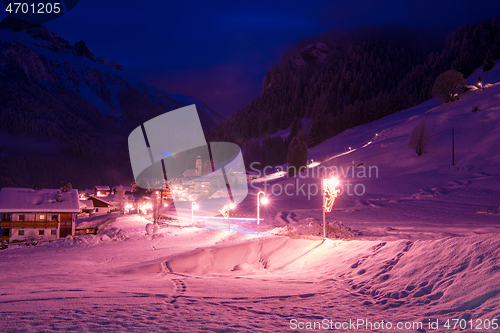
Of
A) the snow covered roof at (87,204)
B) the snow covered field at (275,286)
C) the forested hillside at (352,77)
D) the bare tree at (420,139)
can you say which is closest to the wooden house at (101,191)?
the snow covered roof at (87,204)

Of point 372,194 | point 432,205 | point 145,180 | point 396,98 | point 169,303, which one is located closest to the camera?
point 169,303

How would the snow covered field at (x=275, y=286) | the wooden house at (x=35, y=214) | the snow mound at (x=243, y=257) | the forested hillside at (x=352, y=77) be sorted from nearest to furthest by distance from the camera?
the snow covered field at (x=275, y=286)
the snow mound at (x=243, y=257)
the wooden house at (x=35, y=214)
the forested hillside at (x=352, y=77)

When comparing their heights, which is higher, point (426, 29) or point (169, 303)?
point (426, 29)

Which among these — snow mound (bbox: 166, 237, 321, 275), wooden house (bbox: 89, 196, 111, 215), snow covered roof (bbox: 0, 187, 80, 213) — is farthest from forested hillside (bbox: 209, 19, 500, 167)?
snow mound (bbox: 166, 237, 321, 275)

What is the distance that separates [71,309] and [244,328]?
12.3 feet

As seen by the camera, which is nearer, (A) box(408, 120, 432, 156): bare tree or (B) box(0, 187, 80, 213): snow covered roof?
(B) box(0, 187, 80, 213): snow covered roof

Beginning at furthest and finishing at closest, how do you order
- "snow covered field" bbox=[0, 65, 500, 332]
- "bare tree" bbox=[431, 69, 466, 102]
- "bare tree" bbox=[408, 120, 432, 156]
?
"bare tree" bbox=[431, 69, 466, 102] < "bare tree" bbox=[408, 120, 432, 156] < "snow covered field" bbox=[0, 65, 500, 332]

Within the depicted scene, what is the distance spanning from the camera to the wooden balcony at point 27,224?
2950 centimetres

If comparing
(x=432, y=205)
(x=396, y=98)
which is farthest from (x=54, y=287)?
(x=396, y=98)

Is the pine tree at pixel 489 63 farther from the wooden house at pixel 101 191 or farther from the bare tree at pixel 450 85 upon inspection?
the wooden house at pixel 101 191

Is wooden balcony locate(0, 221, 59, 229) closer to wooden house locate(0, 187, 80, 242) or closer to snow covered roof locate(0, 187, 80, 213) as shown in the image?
wooden house locate(0, 187, 80, 242)

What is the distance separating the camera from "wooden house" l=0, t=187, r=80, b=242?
3002cm

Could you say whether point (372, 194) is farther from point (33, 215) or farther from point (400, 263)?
point (33, 215)

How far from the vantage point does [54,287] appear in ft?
27.7
